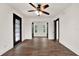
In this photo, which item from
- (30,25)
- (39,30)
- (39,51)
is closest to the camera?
(39,51)

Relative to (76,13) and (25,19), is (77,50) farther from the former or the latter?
(25,19)

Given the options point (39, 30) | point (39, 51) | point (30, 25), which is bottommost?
point (39, 51)

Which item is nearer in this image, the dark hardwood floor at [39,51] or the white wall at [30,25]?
the dark hardwood floor at [39,51]

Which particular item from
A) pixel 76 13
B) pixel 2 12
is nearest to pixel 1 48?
pixel 2 12

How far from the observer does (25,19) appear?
9922 millimetres

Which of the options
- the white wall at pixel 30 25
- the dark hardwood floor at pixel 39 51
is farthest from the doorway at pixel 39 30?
the dark hardwood floor at pixel 39 51

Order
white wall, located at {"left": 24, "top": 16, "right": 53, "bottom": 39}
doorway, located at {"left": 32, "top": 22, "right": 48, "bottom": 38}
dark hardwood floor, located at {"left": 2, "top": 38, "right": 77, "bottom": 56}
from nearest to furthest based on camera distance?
dark hardwood floor, located at {"left": 2, "top": 38, "right": 77, "bottom": 56} → white wall, located at {"left": 24, "top": 16, "right": 53, "bottom": 39} → doorway, located at {"left": 32, "top": 22, "right": 48, "bottom": 38}

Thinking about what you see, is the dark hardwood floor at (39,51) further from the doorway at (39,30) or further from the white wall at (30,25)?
the doorway at (39,30)

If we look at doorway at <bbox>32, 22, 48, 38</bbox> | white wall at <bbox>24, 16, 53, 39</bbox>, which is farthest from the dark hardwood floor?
doorway at <bbox>32, 22, 48, 38</bbox>

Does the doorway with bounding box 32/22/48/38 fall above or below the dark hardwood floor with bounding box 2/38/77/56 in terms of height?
above

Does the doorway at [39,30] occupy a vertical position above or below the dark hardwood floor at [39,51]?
above

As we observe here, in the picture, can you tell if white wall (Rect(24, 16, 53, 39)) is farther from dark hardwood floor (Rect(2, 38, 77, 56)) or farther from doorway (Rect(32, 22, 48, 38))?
dark hardwood floor (Rect(2, 38, 77, 56))

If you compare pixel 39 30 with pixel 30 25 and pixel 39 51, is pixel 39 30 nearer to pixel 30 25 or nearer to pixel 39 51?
pixel 30 25

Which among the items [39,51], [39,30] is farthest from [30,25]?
[39,51]
